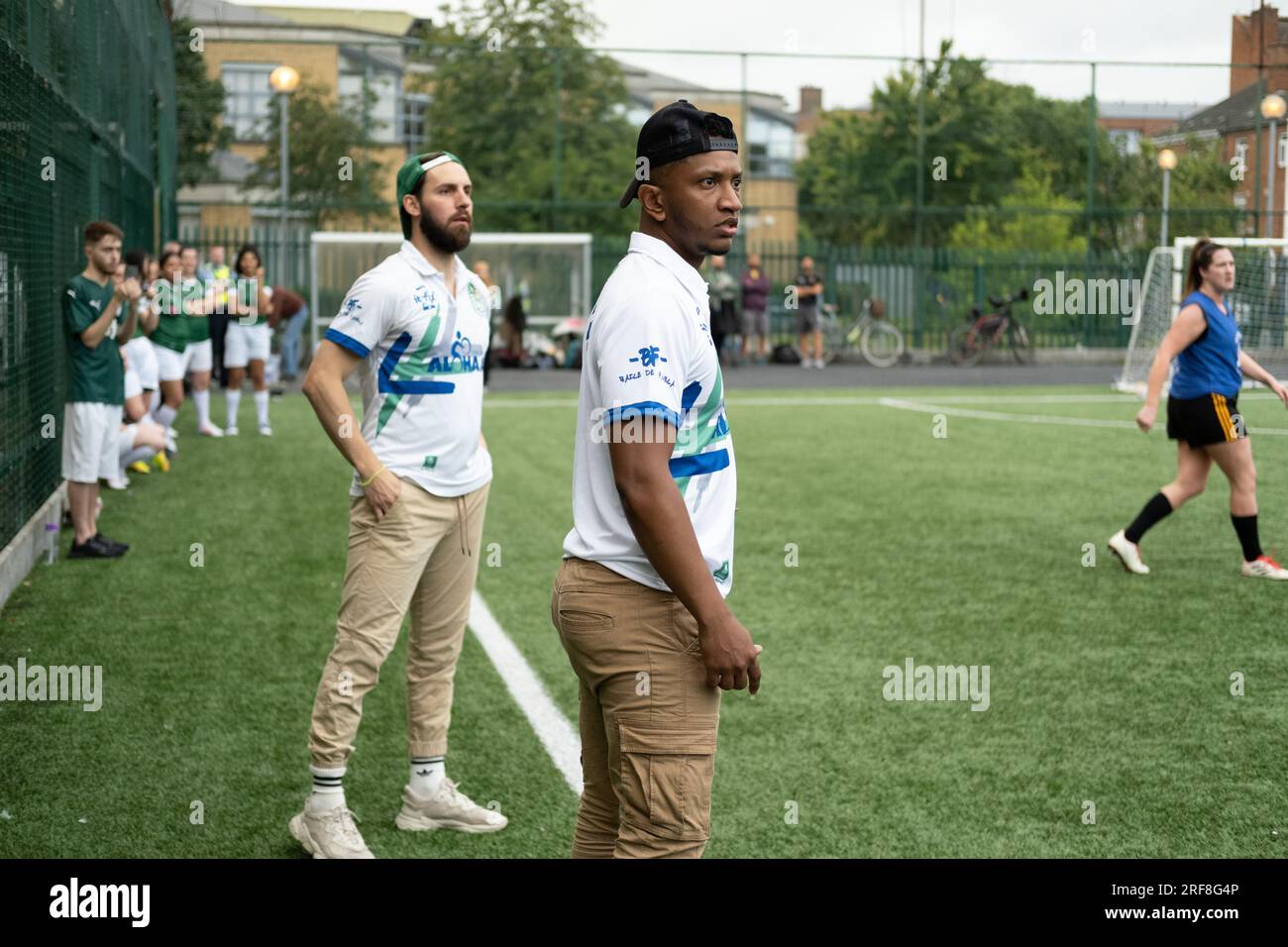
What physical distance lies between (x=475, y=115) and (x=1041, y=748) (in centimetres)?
3226

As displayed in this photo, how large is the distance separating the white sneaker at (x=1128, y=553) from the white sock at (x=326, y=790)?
20.2 ft

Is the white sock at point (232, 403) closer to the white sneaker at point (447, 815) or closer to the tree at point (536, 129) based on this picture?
the white sneaker at point (447, 815)

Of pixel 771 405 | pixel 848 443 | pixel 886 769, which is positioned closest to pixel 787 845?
pixel 886 769

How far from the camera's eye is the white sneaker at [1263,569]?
9.45 m

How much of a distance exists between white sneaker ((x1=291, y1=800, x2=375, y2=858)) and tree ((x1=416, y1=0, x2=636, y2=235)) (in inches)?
1132

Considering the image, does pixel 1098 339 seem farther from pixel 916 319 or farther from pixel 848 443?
pixel 848 443

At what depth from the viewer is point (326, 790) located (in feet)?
16.4

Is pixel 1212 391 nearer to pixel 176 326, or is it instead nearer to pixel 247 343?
pixel 176 326

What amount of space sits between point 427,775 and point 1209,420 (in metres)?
5.96

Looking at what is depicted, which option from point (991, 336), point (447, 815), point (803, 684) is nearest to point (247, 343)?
point (803, 684)

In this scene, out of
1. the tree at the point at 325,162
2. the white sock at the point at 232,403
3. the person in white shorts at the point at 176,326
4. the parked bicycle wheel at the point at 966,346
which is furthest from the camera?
the parked bicycle wheel at the point at 966,346

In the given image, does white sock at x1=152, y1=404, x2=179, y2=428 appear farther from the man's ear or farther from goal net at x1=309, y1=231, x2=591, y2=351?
goal net at x1=309, y1=231, x2=591, y2=351

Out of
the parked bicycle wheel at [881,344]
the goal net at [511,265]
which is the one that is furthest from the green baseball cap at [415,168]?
the parked bicycle wheel at [881,344]
